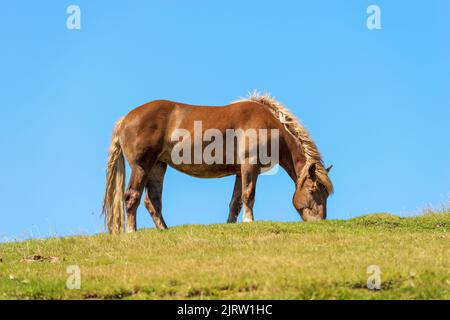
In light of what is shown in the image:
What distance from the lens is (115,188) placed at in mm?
19094

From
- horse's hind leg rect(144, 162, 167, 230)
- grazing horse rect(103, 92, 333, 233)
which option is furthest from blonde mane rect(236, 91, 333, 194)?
horse's hind leg rect(144, 162, 167, 230)

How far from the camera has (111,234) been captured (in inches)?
693

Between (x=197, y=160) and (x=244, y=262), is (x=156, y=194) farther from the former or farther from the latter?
(x=244, y=262)

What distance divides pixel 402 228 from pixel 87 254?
316 inches

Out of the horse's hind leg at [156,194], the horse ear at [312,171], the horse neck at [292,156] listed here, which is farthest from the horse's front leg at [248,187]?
the horse's hind leg at [156,194]

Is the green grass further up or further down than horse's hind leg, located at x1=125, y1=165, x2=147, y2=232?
further down

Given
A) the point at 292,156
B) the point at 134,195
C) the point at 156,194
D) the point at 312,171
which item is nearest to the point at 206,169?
the point at 156,194

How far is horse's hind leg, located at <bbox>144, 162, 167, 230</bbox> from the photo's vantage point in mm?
19125

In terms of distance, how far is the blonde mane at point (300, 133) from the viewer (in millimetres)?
19078

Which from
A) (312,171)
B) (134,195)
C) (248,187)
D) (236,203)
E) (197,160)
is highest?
(197,160)

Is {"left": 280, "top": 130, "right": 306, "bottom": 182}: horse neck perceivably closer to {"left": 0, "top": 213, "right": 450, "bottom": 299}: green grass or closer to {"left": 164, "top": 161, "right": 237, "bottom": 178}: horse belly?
{"left": 164, "top": 161, "right": 237, "bottom": 178}: horse belly

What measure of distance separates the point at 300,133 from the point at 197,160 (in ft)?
10.2

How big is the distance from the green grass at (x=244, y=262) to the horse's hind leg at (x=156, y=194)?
1582 millimetres
